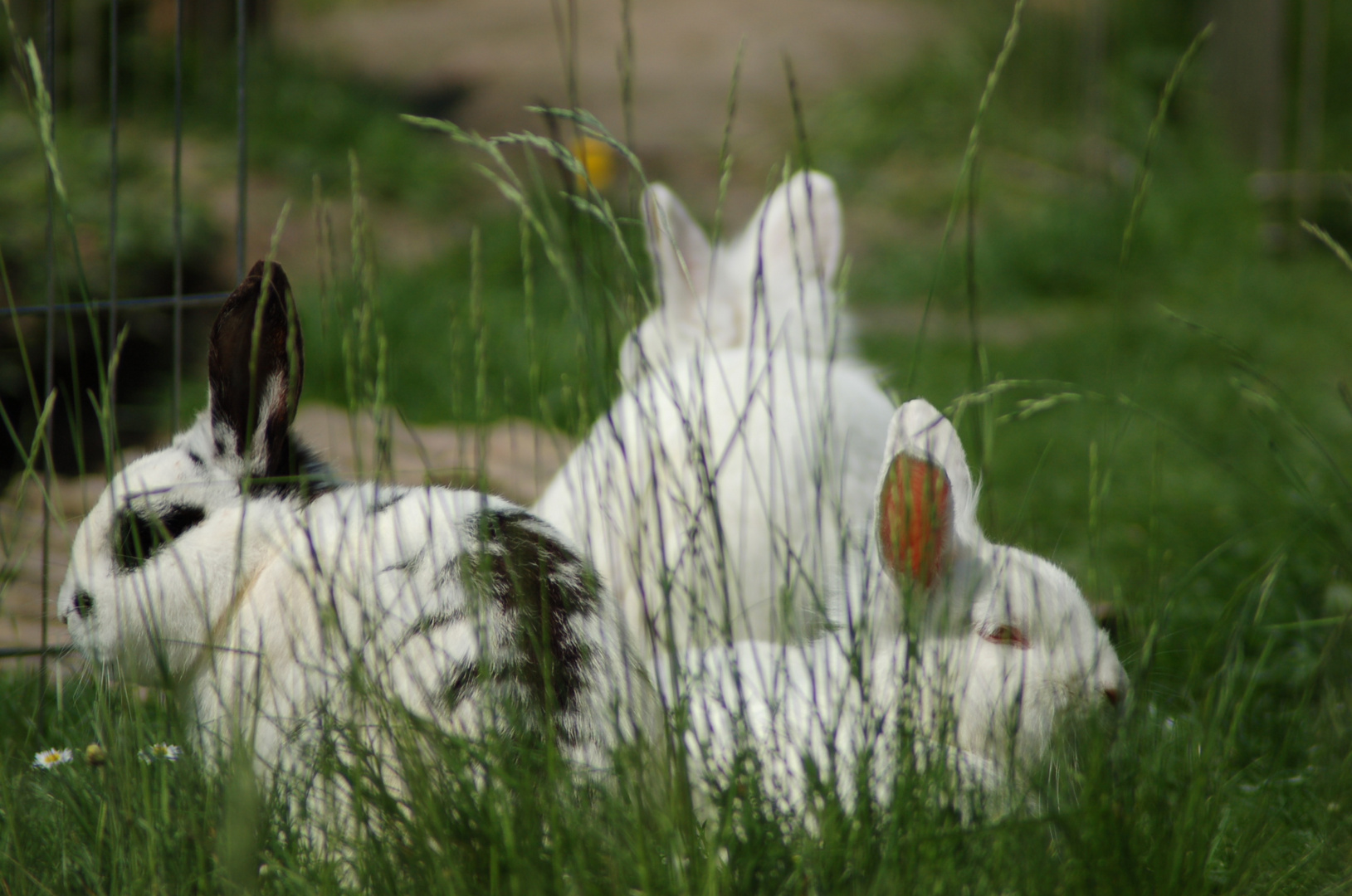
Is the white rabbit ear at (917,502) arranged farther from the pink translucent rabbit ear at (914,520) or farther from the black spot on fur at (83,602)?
the black spot on fur at (83,602)

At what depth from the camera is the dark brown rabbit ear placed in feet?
5.25

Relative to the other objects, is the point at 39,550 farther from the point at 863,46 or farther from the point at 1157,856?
the point at 863,46

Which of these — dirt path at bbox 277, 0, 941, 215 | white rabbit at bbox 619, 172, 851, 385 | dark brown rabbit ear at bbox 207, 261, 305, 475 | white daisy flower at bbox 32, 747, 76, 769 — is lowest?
white daisy flower at bbox 32, 747, 76, 769

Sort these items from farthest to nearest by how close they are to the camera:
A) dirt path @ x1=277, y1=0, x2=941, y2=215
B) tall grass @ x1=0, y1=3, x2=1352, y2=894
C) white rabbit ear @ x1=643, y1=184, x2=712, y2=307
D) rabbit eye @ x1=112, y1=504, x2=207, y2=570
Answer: dirt path @ x1=277, y1=0, x2=941, y2=215 < white rabbit ear @ x1=643, y1=184, x2=712, y2=307 < rabbit eye @ x1=112, y1=504, x2=207, y2=570 < tall grass @ x1=0, y1=3, x2=1352, y2=894

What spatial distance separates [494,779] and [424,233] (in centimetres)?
577

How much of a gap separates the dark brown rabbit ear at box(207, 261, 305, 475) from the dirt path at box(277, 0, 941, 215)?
20.2ft

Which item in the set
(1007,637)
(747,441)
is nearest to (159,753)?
(747,441)

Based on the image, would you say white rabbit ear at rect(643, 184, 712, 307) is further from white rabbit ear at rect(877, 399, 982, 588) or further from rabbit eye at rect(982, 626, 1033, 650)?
rabbit eye at rect(982, 626, 1033, 650)

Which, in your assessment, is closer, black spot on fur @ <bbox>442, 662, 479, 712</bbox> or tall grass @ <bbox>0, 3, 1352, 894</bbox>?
tall grass @ <bbox>0, 3, 1352, 894</bbox>

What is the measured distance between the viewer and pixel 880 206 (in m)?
7.99

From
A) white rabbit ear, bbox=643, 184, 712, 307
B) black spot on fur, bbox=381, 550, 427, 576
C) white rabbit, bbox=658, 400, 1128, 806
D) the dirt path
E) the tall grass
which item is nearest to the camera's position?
the tall grass

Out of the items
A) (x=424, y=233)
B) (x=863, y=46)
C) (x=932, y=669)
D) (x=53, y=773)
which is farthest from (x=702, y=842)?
(x=863, y=46)

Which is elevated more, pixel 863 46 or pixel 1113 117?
pixel 863 46

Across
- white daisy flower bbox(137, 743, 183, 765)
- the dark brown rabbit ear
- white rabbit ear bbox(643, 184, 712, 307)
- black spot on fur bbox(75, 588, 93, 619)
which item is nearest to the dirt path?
white rabbit ear bbox(643, 184, 712, 307)
